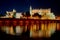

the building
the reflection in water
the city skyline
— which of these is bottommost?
the reflection in water

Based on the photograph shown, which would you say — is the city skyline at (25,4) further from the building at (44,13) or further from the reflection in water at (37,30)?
the reflection in water at (37,30)

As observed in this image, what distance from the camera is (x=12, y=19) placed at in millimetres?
2992

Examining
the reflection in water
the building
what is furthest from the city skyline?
the reflection in water

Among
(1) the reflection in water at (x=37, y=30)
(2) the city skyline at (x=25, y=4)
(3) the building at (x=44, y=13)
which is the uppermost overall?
(2) the city skyline at (x=25, y=4)

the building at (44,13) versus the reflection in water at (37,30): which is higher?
the building at (44,13)

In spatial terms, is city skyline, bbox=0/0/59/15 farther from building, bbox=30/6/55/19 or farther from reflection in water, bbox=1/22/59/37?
reflection in water, bbox=1/22/59/37

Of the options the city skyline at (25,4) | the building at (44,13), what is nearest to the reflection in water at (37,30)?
the building at (44,13)

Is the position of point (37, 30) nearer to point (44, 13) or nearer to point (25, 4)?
point (44, 13)

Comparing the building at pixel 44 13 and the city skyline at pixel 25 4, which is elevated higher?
the city skyline at pixel 25 4

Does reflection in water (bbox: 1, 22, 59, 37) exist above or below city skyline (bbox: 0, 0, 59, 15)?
below

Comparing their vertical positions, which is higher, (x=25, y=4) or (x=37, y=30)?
(x=25, y=4)

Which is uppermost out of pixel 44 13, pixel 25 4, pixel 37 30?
pixel 25 4

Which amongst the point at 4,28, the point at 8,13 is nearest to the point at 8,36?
the point at 4,28

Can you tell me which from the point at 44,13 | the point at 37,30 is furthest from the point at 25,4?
the point at 37,30
